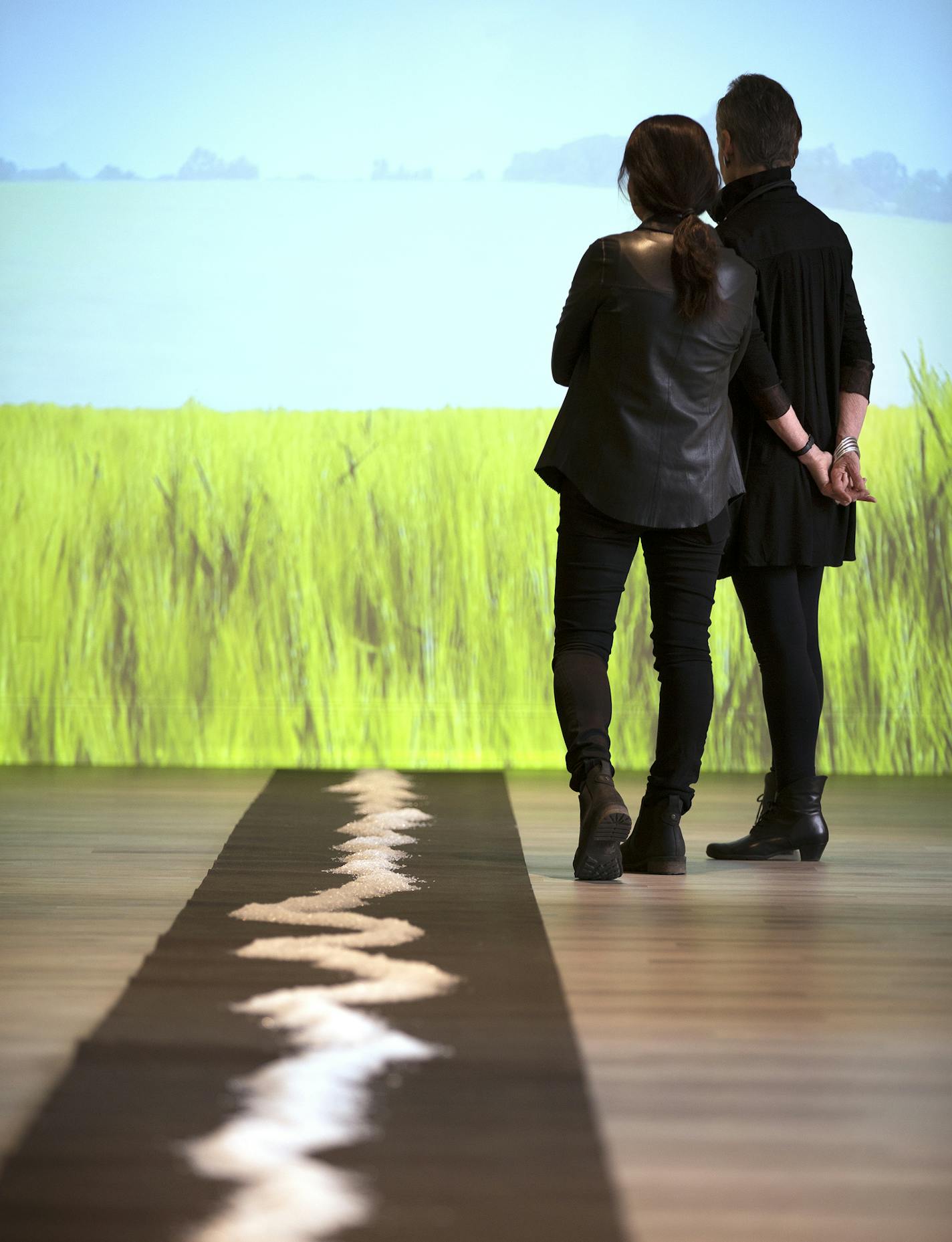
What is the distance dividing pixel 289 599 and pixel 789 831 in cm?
177

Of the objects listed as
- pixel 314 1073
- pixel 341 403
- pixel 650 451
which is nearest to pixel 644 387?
pixel 650 451

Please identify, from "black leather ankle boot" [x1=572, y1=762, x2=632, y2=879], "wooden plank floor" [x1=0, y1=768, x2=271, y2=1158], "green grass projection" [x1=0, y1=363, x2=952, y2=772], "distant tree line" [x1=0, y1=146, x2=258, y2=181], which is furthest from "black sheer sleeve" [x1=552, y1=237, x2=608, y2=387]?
"distant tree line" [x1=0, y1=146, x2=258, y2=181]

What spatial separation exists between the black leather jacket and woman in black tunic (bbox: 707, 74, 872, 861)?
207 millimetres

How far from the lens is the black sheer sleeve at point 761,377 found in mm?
→ 2184

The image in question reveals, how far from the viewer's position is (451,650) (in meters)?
3.79

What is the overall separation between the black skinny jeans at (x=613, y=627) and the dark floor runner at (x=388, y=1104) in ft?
1.14

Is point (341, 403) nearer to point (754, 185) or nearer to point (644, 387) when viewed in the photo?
point (754, 185)

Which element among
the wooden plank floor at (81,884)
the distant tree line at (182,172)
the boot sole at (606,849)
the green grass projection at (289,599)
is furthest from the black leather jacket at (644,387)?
the distant tree line at (182,172)

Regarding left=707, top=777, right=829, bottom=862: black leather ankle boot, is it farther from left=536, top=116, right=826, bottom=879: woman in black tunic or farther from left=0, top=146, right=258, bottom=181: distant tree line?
left=0, top=146, right=258, bottom=181: distant tree line

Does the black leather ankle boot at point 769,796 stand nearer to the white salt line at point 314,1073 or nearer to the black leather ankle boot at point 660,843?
the black leather ankle boot at point 660,843

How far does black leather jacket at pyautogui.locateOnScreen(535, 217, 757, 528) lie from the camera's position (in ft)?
6.59

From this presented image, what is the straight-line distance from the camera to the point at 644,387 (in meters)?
2.02

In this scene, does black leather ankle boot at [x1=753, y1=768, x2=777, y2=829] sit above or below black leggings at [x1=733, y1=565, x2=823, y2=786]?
below

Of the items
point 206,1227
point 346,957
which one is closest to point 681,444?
point 346,957
